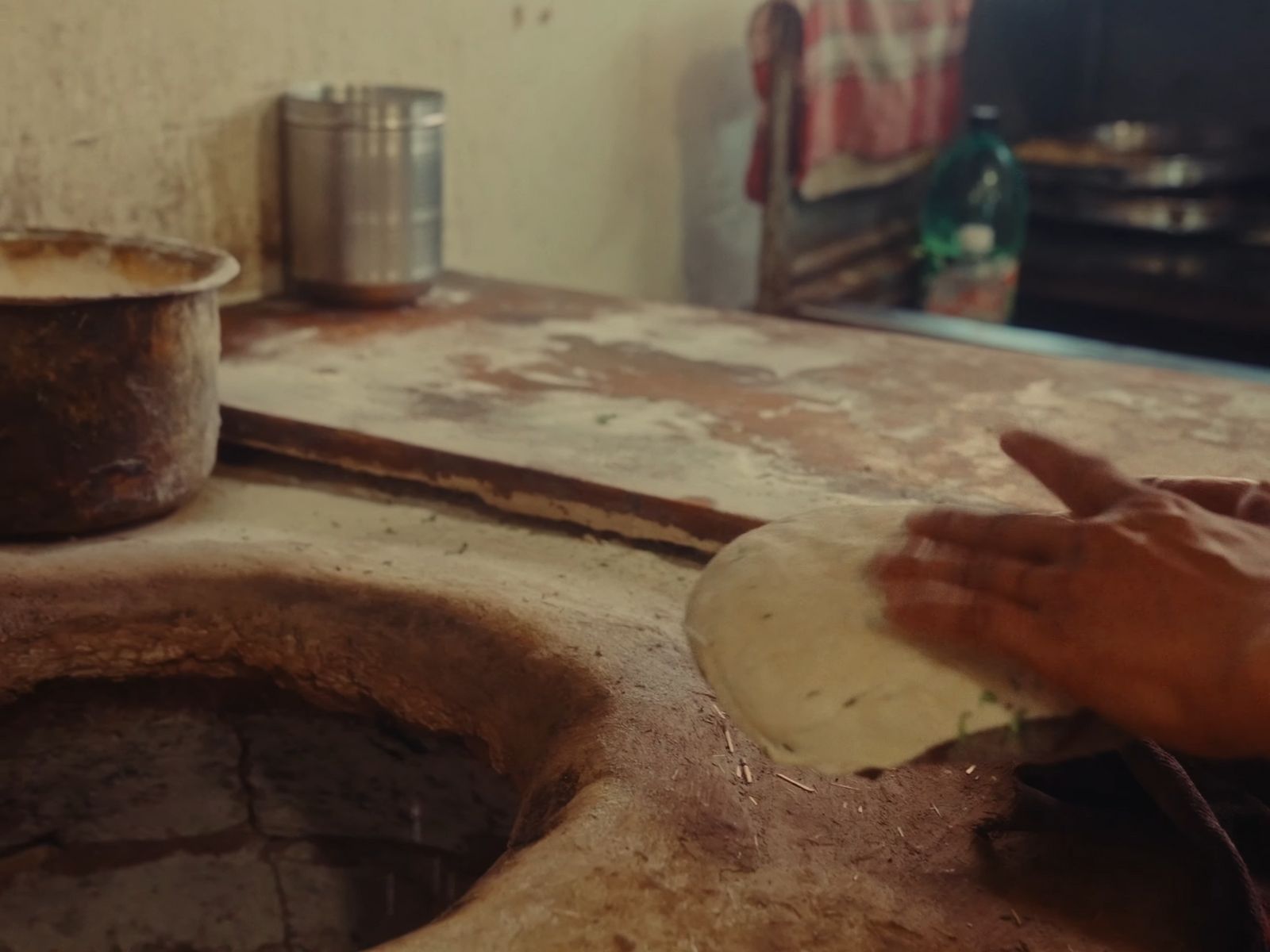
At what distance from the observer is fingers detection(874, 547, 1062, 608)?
800 mm

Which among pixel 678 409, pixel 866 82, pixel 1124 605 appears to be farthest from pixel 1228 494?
pixel 866 82

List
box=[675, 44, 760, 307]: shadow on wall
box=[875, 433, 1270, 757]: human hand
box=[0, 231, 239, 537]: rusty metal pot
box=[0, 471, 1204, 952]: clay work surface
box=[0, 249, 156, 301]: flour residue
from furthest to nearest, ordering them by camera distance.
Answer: box=[675, 44, 760, 307]: shadow on wall
box=[0, 249, 156, 301]: flour residue
box=[0, 231, 239, 537]: rusty metal pot
box=[0, 471, 1204, 952]: clay work surface
box=[875, 433, 1270, 757]: human hand

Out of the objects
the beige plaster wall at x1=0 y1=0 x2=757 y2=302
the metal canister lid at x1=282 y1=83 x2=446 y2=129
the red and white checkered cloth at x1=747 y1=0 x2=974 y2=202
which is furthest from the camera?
the red and white checkered cloth at x1=747 y1=0 x2=974 y2=202

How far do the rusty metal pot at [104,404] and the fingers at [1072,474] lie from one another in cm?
88

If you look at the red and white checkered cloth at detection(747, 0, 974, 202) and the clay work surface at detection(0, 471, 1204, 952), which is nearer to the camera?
the clay work surface at detection(0, 471, 1204, 952)

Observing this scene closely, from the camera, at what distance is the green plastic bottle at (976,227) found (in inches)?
127

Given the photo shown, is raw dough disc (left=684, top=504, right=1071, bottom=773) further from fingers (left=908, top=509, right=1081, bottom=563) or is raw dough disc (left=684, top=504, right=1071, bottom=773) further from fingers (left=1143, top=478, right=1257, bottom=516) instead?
fingers (left=1143, top=478, right=1257, bottom=516)

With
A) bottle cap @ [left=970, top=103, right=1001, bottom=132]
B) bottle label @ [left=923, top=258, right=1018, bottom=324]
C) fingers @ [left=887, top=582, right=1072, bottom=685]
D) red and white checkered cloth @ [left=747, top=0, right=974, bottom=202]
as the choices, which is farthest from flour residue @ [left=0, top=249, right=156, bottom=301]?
bottle cap @ [left=970, top=103, right=1001, bottom=132]

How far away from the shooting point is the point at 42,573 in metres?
1.28

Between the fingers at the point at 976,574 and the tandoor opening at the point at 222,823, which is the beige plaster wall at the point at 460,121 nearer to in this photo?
the tandoor opening at the point at 222,823

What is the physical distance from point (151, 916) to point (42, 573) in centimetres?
42

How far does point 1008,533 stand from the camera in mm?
843

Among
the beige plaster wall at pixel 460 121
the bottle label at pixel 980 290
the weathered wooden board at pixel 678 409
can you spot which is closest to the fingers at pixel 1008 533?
the weathered wooden board at pixel 678 409

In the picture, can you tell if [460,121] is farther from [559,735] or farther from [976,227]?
[559,735]
